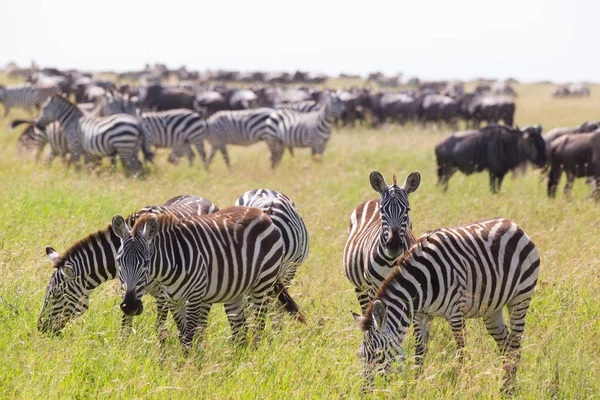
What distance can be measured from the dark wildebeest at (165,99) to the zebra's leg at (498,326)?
28.0m

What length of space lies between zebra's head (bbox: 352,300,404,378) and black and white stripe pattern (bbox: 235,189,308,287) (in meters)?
2.34

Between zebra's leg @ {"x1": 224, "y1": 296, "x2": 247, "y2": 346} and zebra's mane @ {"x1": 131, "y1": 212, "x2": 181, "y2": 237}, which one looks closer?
zebra's mane @ {"x1": 131, "y1": 212, "x2": 181, "y2": 237}

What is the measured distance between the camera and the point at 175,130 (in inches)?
752

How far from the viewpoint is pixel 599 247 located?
984 cm

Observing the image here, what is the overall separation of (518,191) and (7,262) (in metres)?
12.0

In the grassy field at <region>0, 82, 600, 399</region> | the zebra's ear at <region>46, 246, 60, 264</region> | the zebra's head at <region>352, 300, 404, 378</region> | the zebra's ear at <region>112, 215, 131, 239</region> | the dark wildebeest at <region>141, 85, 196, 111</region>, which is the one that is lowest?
the dark wildebeest at <region>141, 85, 196, 111</region>

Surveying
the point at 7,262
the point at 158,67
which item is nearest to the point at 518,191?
the point at 7,262

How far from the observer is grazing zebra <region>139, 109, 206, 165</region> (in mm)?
19062

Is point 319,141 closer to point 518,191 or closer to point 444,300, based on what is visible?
point 518,191

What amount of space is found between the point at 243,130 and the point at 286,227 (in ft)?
44.9

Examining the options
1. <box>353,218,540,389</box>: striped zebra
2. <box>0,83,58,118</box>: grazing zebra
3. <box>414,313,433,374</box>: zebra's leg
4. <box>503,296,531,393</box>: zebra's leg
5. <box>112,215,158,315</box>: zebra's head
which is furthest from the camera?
<box>0,83,58,118</box>: grazing zebra

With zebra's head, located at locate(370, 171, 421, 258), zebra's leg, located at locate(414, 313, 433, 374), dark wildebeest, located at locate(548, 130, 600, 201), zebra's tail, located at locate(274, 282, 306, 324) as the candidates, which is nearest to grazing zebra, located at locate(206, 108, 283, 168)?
dark wildebeest, located at locate(548, 130, 600, 201)

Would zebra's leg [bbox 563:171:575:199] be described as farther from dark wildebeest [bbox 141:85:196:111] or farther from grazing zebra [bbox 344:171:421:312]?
dark wildebeest [bbox 141:85:196:111]

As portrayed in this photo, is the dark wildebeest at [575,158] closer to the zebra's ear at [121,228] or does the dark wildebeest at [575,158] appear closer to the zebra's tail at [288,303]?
the zebra's tail at [288,303]
